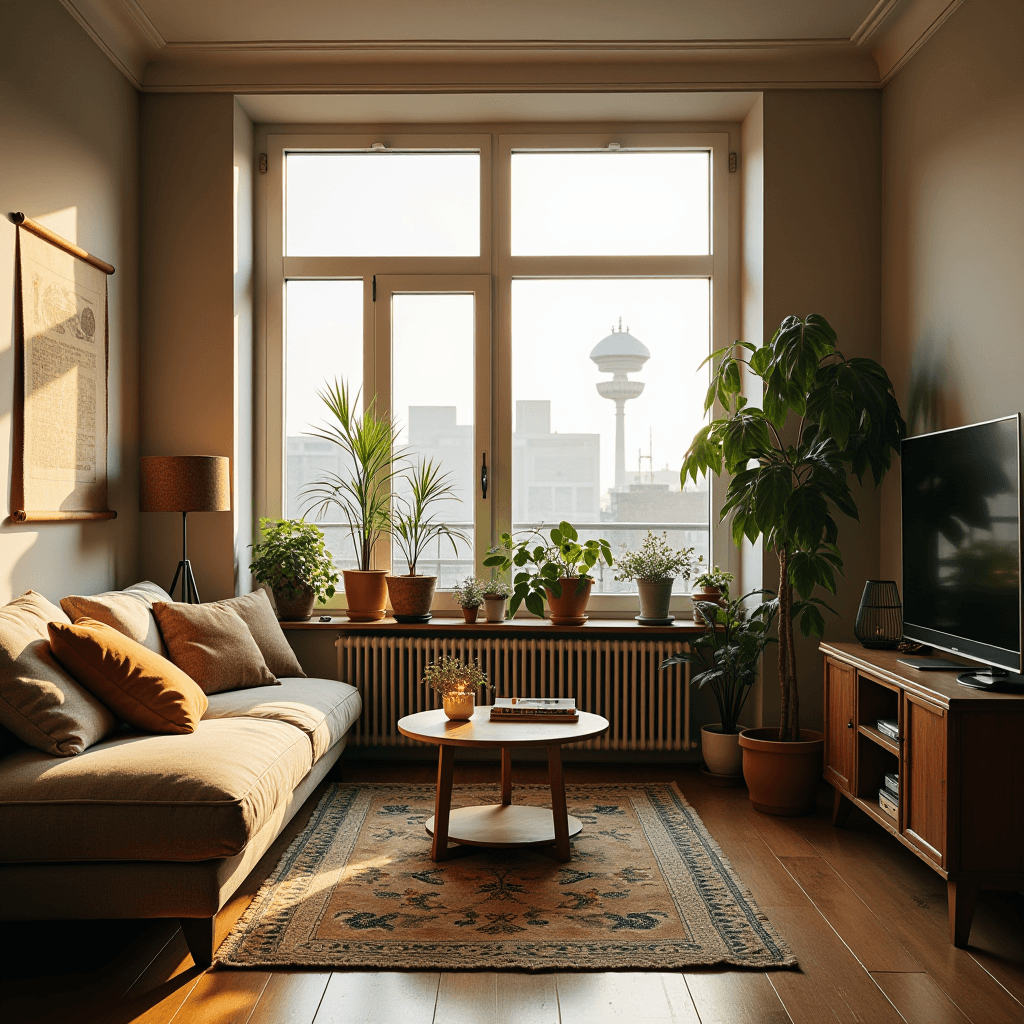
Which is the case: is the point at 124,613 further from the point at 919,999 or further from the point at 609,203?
the point at 609,203

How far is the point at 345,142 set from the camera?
4.64 metres

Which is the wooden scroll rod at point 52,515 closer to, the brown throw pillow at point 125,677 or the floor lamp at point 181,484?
the floor lamp at point 181,484

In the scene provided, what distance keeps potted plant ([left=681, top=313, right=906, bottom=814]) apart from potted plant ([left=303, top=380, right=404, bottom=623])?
5.25ft

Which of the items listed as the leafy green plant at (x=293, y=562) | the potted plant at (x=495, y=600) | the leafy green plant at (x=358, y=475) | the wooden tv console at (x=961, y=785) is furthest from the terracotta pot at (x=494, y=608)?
the wooden tv console at (x=961, y=785)

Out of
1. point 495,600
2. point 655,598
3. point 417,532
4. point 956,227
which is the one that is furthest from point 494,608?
point 956,227

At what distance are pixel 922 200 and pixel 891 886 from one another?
2.59 metres

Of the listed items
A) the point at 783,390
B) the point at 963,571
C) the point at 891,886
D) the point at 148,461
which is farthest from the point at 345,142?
the point at 891,886

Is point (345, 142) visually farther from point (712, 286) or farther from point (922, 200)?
point (922, 200)

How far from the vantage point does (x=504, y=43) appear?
407 cm

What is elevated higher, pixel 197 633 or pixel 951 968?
pixel 197 633

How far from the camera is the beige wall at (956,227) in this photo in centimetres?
304

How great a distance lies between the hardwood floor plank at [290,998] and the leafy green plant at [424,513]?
2.38 metres

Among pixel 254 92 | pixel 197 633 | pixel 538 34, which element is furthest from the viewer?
pixel 254 92

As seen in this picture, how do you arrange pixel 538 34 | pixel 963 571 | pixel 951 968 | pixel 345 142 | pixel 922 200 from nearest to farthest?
1. pixel 951 968
2. pixel 963 571
3. pixel 922 200
4. pixel 538 34
5. pixel 345 142
